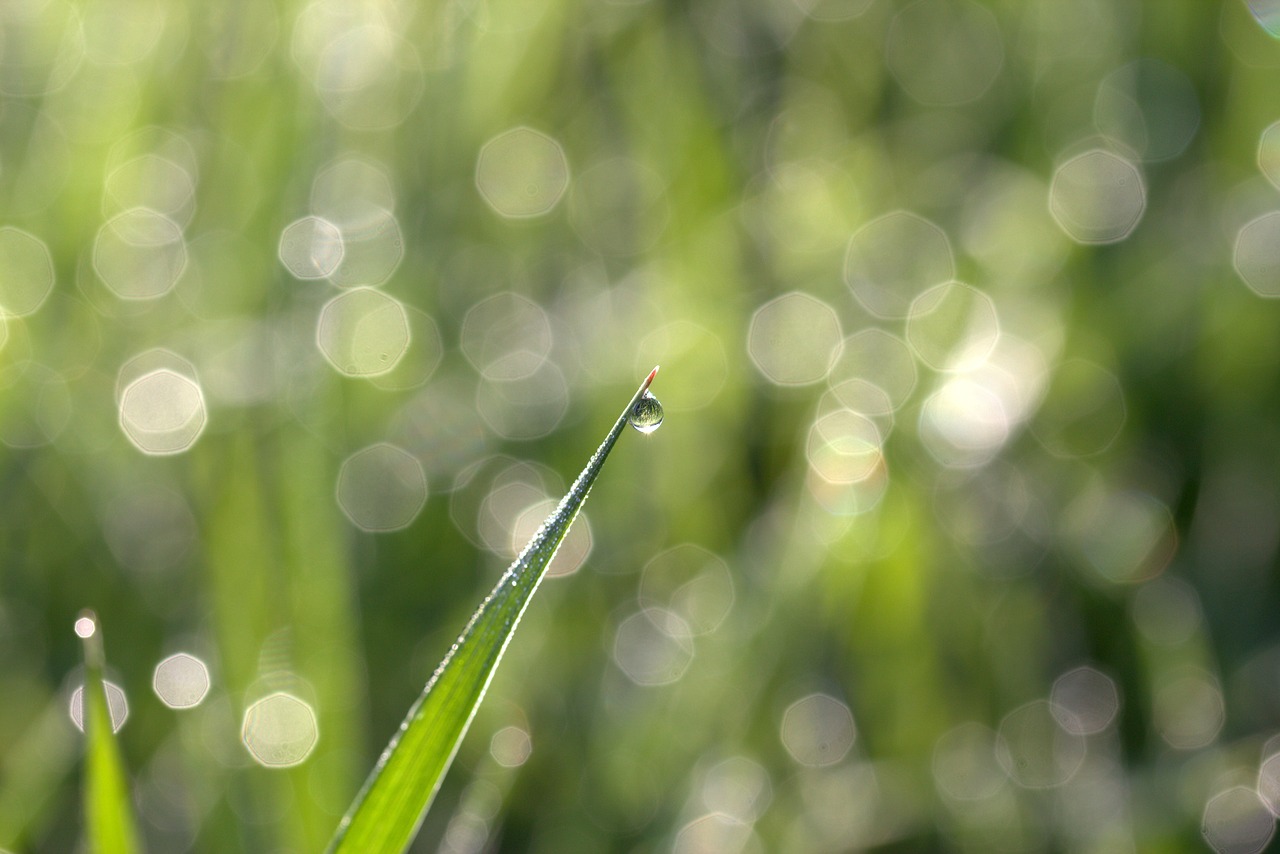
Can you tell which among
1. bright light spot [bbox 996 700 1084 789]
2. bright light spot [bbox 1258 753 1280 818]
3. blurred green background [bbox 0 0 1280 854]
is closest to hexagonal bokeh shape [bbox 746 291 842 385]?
blurred green background [bbox 0 0 1280 854]

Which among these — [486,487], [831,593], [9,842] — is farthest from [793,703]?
[9,842]

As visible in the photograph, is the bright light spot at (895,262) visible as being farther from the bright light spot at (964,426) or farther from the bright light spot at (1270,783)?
the bright light spot at (1270,783)

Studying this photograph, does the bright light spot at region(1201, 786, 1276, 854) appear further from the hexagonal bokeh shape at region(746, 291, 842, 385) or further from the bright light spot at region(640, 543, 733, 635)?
the hexagonal bokeh shape at region(746, 291, 842, 385)

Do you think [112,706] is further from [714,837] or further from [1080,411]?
[1080,411]

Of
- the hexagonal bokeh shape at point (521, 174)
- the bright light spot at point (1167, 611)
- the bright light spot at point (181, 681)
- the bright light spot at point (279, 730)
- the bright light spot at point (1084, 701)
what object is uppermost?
the hexagonal bokeh shape at point (521, 174)

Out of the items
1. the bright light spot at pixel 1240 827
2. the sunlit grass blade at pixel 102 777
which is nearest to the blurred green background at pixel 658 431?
the bright light spot at pixel 1240 827

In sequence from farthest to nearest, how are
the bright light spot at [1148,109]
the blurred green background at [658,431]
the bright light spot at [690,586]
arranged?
1. the bright light spot at [1148,109]
2. the bright light spot at [690,586]
3. the blurred green background at [658,431]
